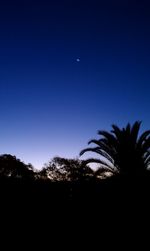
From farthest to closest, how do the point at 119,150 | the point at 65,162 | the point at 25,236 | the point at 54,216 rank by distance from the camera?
the point at 65,162 < the point at 119,150 < the point at 54,216 < the point at 25,236

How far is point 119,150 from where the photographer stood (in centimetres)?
1545

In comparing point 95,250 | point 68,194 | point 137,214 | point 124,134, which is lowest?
point 95,250

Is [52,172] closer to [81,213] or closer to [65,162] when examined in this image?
[65,162]

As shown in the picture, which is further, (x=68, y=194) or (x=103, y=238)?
(x=68, y=194)

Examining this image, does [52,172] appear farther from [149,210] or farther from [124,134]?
[149,210]

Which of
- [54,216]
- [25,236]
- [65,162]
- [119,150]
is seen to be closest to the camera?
[25,236]

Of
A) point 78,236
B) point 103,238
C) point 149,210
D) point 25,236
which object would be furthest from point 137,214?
point 25,236

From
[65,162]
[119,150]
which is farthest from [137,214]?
[65,162]

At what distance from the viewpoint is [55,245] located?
6.19m

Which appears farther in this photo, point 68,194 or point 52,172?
point 52,172

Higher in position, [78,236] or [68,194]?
[68,194]

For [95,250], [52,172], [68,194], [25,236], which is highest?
[52,172]

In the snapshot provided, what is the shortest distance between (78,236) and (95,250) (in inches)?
21.2

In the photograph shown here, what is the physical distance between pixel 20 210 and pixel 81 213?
64.7 inches
